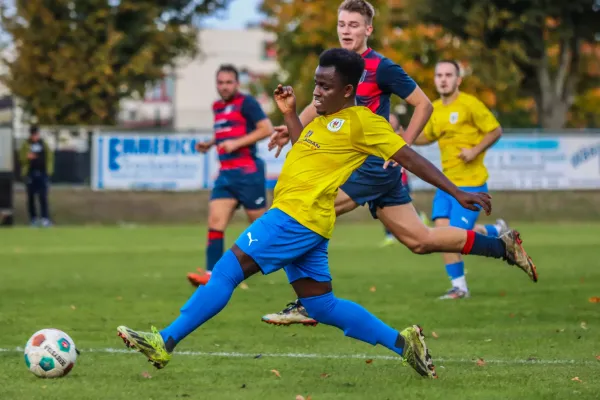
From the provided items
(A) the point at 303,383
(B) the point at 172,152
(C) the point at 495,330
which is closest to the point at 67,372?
(A) the point at 303,383

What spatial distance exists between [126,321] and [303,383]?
10.6 feet

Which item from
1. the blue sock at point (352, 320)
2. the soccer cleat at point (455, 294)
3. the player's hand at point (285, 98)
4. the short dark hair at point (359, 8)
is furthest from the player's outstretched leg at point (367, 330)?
the soccer cleat at point (455, 294)

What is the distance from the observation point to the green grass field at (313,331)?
646cm

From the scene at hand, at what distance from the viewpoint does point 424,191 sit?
27.8 metres

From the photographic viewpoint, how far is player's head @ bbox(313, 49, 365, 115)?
6566mm

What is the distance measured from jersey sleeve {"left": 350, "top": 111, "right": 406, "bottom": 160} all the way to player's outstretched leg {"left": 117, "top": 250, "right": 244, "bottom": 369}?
90 cm

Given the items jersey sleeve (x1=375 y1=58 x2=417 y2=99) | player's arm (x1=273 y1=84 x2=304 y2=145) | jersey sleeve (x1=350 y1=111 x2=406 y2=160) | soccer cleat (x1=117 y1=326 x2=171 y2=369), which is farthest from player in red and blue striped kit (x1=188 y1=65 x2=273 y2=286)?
soccer cleat (x1=117 y1=326 x2=171 y2=369)

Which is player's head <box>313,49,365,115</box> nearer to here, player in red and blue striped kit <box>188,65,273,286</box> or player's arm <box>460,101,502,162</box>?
player's arm <box>460,101,502,162</box>

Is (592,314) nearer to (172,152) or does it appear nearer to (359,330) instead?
(359,330)

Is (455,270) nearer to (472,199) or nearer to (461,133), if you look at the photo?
(461,133)

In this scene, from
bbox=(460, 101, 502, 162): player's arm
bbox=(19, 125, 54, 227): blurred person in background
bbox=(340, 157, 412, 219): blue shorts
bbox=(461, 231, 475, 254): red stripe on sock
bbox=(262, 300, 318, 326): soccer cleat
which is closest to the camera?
bbox=(262, 300, 318, 326): soccer cleat

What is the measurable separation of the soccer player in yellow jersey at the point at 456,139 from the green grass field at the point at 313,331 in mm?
414

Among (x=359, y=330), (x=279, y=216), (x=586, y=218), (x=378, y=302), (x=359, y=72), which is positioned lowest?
(x=586, y=218)

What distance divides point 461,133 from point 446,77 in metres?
0.54
